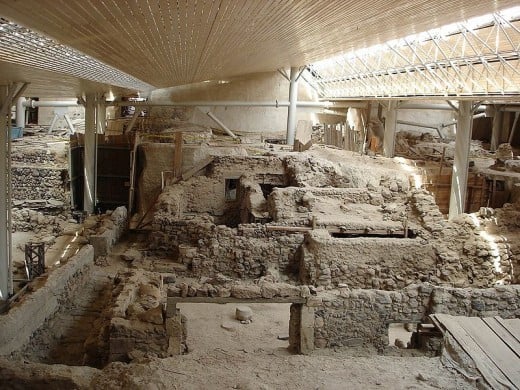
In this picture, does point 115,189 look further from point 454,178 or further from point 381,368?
point 381,368

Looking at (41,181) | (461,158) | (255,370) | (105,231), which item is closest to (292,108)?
(461,158)

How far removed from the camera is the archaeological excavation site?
722 centimetres

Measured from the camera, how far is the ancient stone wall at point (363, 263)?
43.3ft

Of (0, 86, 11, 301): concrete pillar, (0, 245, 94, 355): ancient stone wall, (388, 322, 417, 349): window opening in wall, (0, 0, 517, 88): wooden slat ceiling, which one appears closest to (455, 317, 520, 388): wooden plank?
(388, 322, 417, 349): window opening in wall

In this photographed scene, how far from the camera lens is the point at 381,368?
7.48 metres

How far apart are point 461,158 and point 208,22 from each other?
11.0 meters

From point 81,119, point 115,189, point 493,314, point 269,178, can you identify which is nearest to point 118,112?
point 81,119

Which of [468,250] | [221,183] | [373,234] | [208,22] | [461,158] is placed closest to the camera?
[208,22]

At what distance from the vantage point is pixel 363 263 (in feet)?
43.5

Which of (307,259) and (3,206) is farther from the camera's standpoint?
(307,259)

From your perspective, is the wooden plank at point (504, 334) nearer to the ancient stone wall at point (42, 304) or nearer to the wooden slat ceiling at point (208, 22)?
the wooden slat ceiling at point (208, 22)

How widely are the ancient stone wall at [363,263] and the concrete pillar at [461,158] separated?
158 inches

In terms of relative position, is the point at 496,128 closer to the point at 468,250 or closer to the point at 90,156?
the point at 468,250

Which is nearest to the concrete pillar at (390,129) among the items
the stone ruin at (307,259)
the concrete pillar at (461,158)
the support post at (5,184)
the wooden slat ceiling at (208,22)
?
the stone ruin at (307,259)
